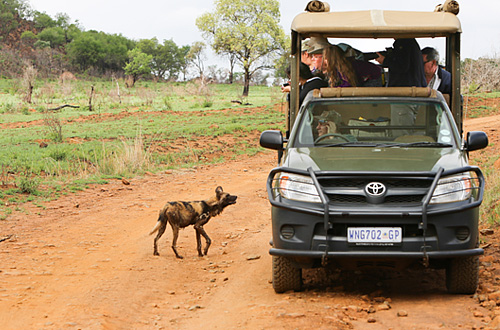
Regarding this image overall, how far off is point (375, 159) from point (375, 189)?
1.38ft

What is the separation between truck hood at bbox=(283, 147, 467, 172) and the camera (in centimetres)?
505

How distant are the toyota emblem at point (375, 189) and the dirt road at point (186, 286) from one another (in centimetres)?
84

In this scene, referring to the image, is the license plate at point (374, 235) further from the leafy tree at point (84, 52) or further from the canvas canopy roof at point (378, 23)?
the leafy tree at point (84, 52)

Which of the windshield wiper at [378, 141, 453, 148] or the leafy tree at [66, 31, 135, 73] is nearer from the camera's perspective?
the windshield wiper at [378, 141, 453, 148]

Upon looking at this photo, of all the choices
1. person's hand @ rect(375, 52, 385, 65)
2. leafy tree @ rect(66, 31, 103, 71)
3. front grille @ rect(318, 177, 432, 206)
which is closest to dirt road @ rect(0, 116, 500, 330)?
front grille @ rect(318, 177, 432, 206)

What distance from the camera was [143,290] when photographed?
19.5 ft

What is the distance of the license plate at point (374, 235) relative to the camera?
190 inches

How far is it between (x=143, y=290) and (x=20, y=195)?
5.39 metres

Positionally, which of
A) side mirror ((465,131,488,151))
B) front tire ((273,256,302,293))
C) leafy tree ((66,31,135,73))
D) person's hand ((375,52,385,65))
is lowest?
front tire ((273,256,302,293))

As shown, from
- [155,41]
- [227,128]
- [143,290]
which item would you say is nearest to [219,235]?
[143,290]

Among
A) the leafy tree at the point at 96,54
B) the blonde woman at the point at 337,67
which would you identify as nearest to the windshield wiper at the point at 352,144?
the blonde woman at the point at 337,67

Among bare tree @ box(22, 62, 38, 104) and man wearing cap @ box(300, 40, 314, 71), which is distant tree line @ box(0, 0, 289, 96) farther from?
man wearing cap @ box(300, 40, 314, 71)

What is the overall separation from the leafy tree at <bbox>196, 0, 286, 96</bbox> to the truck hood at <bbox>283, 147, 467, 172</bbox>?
129 feet

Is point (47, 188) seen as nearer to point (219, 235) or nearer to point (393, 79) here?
point (219, 235)
